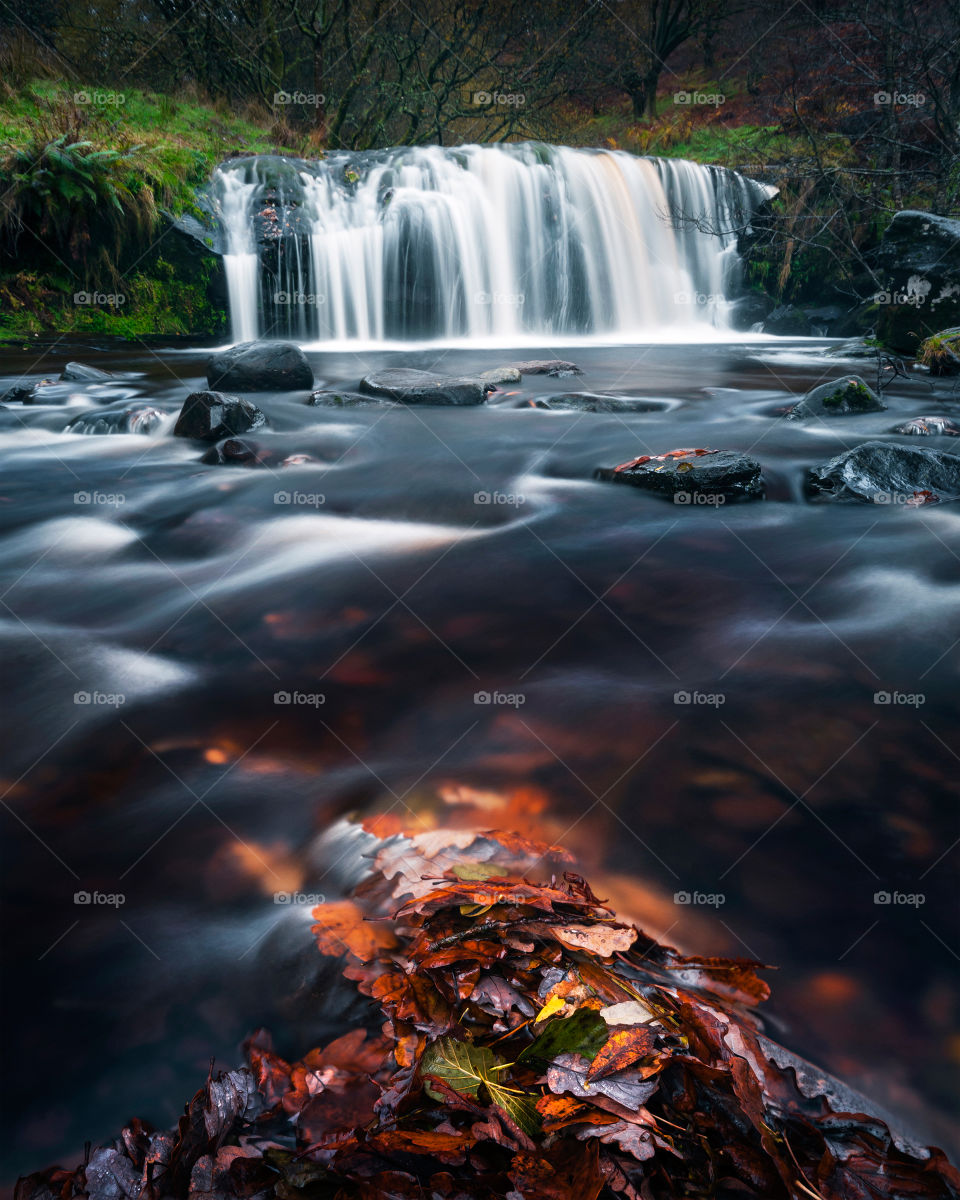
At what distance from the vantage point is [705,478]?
4.67 m

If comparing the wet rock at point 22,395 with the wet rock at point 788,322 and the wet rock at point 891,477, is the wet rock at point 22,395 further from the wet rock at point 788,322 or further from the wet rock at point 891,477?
the wet rock at point 788,322

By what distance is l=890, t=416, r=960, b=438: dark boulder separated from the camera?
5953mm

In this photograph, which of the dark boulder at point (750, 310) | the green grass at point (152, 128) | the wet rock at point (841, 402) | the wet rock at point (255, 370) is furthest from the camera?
the dark boulder at point (750, 310)

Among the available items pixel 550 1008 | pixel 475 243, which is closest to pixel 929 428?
pixel 550 1008

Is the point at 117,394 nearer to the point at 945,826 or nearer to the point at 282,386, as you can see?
the point at 282,386

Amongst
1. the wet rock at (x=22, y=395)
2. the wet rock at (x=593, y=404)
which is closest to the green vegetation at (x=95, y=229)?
the wet rock at (x=22, y=395)

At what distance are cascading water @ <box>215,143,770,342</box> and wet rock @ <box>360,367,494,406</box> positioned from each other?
4768 millimetres

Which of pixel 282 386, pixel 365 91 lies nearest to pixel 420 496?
pixel 282 386

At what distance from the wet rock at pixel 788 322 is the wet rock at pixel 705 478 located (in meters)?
10.6

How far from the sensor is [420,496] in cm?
507

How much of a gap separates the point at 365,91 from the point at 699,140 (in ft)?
29.6

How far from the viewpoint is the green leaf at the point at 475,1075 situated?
1.11m

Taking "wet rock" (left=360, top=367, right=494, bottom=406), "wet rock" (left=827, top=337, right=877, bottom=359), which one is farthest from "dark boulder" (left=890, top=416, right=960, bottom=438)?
"wet rock" (left=827, top=337, right=877, bottom=359)

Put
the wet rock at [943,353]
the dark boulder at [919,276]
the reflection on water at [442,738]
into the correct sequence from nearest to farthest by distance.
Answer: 1. the reflection on water at [442,738]
2. the wet rock at [943,353]
3. the dark boulder at [919,276]
